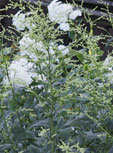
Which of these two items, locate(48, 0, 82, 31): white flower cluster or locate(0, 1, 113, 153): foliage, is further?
locate(48, 0, 82, 31): white flower cluster

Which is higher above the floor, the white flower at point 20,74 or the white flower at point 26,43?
the white flower at point 26,43

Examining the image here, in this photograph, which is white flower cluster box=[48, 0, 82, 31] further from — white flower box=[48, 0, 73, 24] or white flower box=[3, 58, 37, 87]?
white flower box=[3, 58, 37, 87]

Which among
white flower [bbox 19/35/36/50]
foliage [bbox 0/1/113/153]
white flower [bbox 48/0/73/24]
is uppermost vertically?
white flower [bbox 48/0/73/24]

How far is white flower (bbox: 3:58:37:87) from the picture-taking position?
1.96 metres

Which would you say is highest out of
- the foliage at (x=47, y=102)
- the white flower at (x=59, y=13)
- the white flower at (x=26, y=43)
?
the white flower at (x=59, y=13)

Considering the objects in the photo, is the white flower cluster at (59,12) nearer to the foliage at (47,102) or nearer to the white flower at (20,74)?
the foliage at (47,102)

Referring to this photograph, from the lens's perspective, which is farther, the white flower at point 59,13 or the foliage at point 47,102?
the white flower at point 59,13

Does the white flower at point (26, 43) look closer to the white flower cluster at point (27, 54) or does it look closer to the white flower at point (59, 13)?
the white flower cluster at point (27, 54)

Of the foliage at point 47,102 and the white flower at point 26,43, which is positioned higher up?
the white flower at point 26,43

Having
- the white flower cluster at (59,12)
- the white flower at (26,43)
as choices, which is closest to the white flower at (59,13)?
the white flower cluster at (59,12)

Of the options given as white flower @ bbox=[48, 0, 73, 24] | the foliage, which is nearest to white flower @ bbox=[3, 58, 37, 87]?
the foliage

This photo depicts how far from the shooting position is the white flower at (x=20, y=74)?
1956mm

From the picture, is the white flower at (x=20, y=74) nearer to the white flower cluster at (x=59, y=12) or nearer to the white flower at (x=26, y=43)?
the white flower at (x=26, y=43)

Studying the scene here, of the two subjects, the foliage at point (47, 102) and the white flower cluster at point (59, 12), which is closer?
the foliage at point (47, 102)
